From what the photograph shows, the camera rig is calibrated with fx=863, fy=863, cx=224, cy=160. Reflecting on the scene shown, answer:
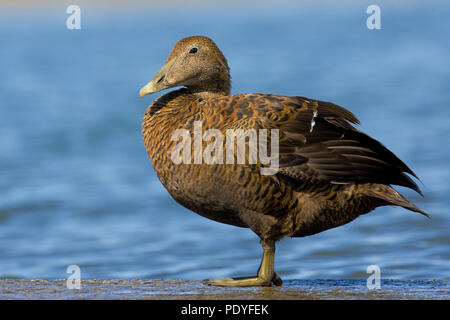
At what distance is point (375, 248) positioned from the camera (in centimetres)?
859

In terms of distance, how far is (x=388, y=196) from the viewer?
529cm

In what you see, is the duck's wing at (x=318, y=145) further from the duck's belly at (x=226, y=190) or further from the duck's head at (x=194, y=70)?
the duck's head at (x=194, y=70)

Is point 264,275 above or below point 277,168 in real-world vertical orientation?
below

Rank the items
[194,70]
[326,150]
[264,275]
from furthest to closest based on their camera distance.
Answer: [194,70] → [264,275] → [326,150]

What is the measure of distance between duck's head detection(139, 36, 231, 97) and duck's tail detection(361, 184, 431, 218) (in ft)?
4.17

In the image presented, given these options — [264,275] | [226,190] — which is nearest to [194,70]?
[226,190]

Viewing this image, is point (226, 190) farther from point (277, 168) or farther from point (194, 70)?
point (194, 70)

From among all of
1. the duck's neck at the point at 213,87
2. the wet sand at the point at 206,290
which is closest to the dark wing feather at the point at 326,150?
the duck's neck at the point at 213,87

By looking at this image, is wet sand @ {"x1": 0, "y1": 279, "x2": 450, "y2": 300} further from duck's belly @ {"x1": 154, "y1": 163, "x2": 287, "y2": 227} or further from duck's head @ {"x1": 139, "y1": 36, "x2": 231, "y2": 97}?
duck's head @ {"x1": 139, "y1": 36, "x2": 231, "y2": 97}

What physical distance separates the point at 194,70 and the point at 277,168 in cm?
105

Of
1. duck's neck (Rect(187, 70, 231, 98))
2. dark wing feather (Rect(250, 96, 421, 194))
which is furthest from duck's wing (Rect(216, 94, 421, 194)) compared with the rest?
duck's neck (Rect(187, 70, 231, 98))

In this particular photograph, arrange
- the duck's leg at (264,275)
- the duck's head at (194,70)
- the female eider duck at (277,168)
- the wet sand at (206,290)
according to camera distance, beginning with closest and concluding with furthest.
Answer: the wet sand at (206,290) < the female eider duck at (277,168) < the duck's leg at (264,275) < the duck's head at (194,70)

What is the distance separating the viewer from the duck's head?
5.84 meters

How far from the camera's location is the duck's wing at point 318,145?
5266mm
